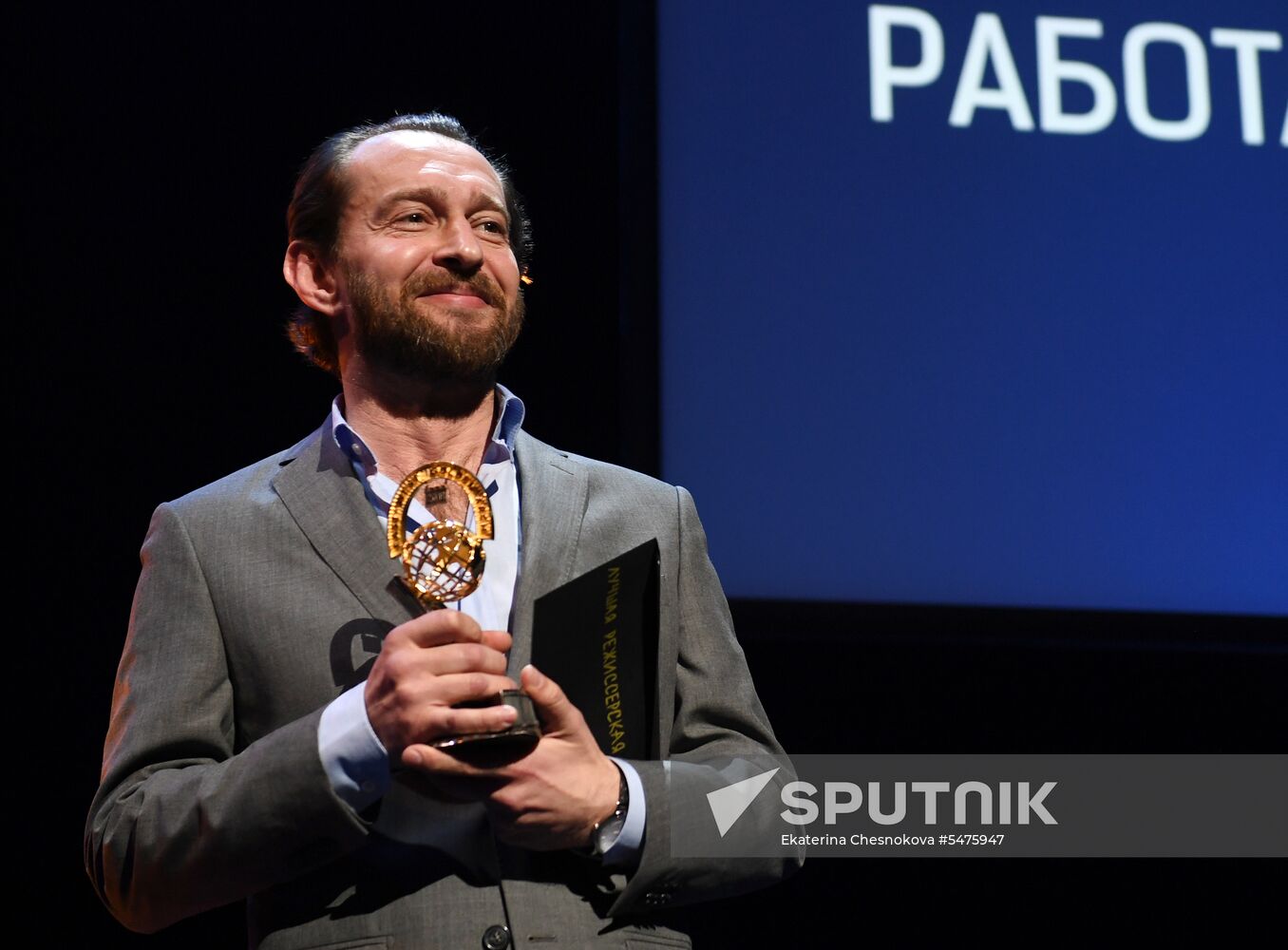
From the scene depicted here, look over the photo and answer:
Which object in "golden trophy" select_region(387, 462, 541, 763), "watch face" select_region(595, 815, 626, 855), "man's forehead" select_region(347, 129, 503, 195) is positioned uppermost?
"man's forehead" select_region(347, 129, 503, 195)

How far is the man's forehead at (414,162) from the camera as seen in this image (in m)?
1.96

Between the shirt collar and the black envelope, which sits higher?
the shirt collar

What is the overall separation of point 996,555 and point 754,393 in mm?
579

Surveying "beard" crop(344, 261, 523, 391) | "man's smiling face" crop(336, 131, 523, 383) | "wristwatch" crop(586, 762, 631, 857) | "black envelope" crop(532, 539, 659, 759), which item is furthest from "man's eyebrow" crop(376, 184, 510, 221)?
"wristwatch" crop(586, 762, 631, 857)

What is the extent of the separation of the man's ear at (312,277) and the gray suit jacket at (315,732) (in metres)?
0.28

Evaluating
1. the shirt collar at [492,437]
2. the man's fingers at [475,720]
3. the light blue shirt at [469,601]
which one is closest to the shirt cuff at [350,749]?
the light blue shirt at [469,601]

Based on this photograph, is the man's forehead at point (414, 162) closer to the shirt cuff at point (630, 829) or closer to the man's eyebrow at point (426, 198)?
the man's eyebrow at point (426, 198)

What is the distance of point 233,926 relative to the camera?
2.87 m

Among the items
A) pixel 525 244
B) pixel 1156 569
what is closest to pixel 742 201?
pixel 525 244

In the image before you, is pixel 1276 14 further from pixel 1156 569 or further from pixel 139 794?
pixel 139 794

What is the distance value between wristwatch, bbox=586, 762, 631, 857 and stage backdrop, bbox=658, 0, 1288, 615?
1365 millimetres

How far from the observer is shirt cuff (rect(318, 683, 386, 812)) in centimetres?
135

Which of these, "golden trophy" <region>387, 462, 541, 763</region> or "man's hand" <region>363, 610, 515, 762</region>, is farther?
"golden trophy" <region>387, 462, 541, 763</region>

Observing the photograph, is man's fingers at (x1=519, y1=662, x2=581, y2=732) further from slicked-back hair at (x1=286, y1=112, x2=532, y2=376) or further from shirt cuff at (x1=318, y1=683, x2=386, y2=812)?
slicked-back hair at (x1=286, y1=112, x2=532, y2=376)
